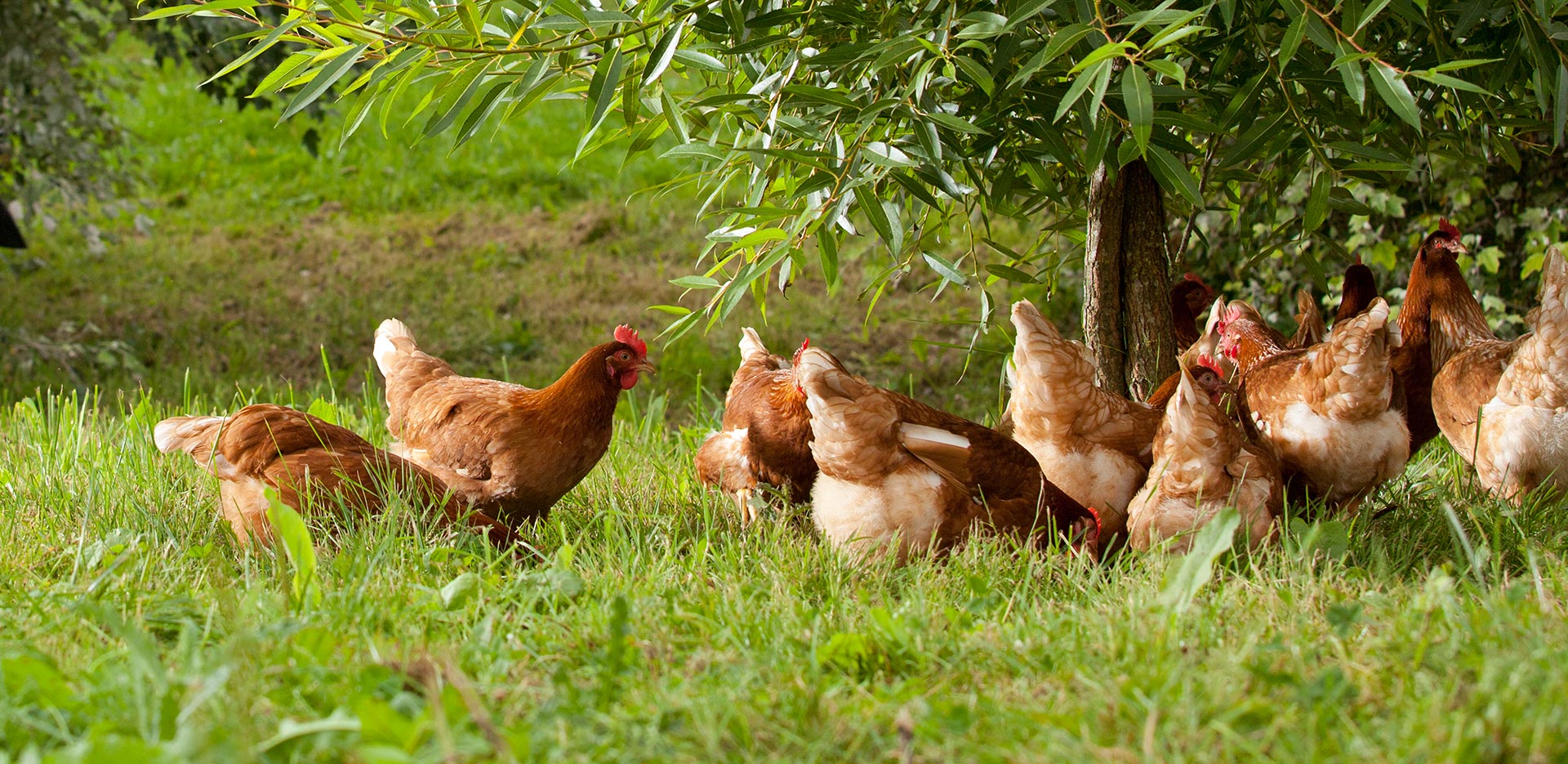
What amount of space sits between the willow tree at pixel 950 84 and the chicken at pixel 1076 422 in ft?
0.96

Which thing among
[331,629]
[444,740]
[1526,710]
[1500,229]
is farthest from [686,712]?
[1500,229]

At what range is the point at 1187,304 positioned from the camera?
435 centimetres

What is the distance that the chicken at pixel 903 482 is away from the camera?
3.04m

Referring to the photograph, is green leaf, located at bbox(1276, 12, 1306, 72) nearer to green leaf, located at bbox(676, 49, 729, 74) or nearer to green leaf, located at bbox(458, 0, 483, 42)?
green leaf, located at bbox(676, 49, 729, 74)

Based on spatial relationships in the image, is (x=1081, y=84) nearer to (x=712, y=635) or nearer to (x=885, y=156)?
(x=885, y=156)

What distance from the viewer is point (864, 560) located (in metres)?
2.79

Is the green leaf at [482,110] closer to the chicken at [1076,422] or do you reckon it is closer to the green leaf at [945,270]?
the green leaf at [945,270]

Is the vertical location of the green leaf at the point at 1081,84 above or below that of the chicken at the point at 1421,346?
above

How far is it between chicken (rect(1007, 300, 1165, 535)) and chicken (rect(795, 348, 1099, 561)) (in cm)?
19

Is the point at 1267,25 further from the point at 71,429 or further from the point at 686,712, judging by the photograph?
the point at 71,429

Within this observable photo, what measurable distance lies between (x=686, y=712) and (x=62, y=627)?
1.23 metres

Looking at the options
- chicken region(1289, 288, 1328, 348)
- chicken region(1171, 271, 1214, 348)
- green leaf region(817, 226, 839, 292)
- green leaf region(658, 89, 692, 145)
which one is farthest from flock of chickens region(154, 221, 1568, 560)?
green leaf region(658, 89, 692, 145)

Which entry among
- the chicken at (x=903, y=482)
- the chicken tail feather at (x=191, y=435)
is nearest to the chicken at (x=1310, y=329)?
the chicken at (x=903, y=482)

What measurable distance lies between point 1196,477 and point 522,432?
5.90 ft
